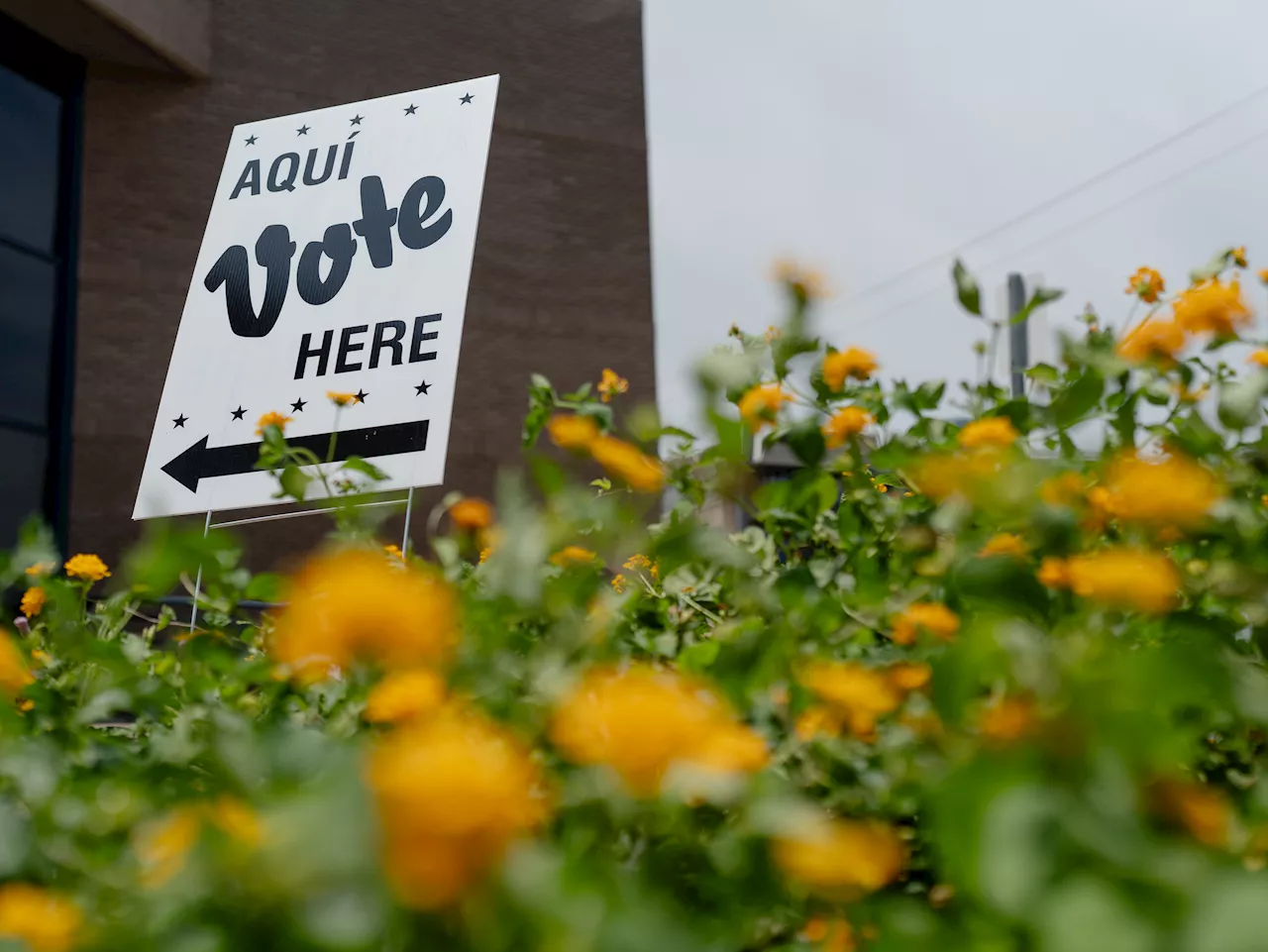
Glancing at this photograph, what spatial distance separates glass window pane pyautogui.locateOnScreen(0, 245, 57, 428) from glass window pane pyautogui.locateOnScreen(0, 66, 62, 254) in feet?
0.58

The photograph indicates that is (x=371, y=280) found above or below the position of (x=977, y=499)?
above

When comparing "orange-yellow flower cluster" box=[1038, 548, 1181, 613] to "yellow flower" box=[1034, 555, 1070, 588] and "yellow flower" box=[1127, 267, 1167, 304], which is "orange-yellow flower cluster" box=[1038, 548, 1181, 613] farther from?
"yellow flower" box=[1127, 267, 1167, 304]

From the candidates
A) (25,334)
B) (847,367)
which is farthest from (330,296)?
(25,334)

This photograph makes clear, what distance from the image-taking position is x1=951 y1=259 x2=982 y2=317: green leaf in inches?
31.2

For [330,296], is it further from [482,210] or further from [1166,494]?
[482,210]

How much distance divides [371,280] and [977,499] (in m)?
2.70

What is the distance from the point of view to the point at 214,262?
312 centimetres

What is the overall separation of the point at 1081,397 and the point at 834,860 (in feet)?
1.48

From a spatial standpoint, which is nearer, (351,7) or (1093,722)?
(1093,722)

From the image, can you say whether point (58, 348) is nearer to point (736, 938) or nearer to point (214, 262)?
point (214, 262)

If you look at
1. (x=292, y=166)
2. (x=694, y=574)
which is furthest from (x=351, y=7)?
(x=694, y=574)

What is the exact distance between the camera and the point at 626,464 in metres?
0.68

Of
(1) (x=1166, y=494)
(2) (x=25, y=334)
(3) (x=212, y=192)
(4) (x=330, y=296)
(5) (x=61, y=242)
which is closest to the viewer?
(1) (x=1166, y=494)

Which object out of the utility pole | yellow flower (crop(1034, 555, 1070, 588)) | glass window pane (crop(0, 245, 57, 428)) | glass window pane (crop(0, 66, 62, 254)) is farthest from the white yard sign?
glass window pane (crop(0, 66, 62, 254))
